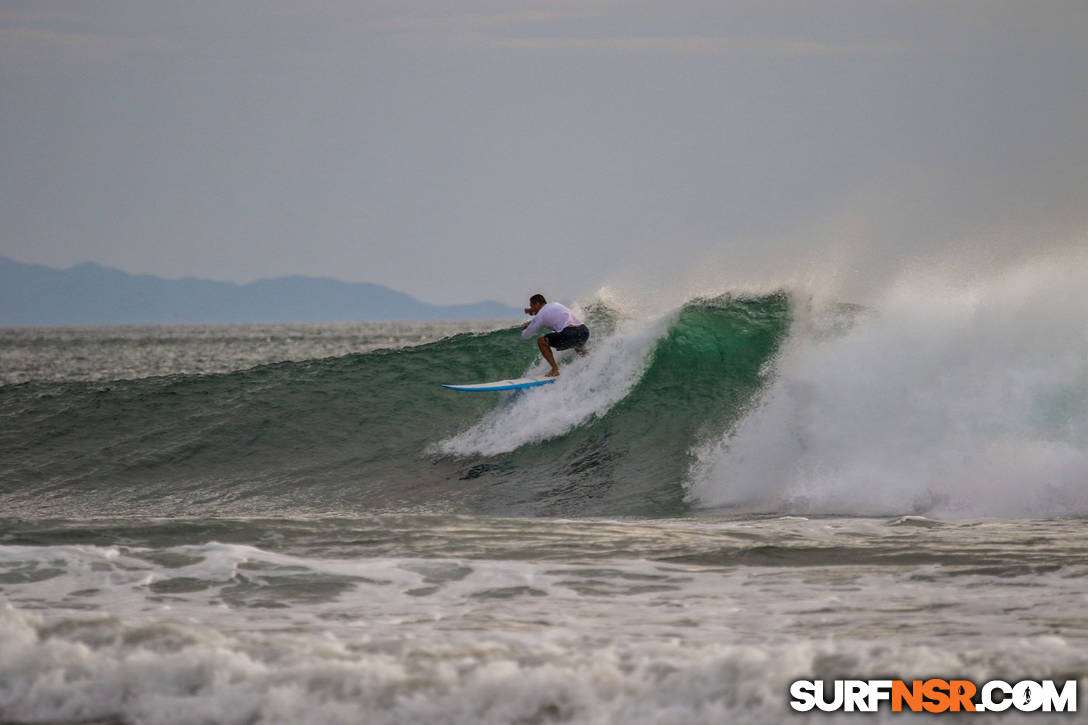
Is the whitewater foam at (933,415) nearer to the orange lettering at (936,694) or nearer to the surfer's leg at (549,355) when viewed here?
the surfer's leg at (549,355)

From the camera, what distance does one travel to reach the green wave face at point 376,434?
12328 millimetres

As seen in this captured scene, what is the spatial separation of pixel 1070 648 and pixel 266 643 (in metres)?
3.54

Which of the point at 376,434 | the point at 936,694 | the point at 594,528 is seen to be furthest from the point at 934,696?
the point at 376,434

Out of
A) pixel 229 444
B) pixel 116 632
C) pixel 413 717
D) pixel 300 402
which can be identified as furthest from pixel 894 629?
pixel 300 402

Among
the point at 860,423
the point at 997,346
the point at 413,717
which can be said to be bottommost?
the point at 413,717

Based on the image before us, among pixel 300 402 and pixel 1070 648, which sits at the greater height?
pixel 300 402

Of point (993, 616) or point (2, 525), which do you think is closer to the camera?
point (993, 616)

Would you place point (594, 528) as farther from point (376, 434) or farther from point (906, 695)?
point (376, 434)

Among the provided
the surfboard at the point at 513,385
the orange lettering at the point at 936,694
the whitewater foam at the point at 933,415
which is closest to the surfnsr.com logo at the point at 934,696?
the orange lettering at the point at 936,694

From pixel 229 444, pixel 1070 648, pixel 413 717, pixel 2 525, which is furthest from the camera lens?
pixel 229 444

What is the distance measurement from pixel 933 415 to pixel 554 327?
6.01m

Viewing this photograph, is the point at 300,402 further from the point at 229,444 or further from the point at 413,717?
the point at 413,717

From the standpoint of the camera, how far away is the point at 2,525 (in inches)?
340

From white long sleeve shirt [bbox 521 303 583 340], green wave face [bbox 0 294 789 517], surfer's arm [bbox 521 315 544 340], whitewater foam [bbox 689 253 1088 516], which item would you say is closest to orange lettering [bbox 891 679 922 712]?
whitewater foam [bbox 689 253 1088 516]
